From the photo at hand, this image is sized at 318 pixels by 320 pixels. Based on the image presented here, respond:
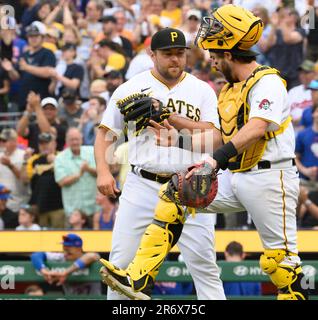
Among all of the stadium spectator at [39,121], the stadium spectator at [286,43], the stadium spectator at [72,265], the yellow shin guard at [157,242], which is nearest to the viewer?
the yellow shin guard at [157,242]

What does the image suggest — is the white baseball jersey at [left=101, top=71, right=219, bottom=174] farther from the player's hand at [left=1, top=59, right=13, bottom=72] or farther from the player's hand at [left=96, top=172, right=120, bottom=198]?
the player's hand at [left=1, top=59, right=13, bottom=72]

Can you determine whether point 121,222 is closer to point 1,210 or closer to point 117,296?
point 117,296

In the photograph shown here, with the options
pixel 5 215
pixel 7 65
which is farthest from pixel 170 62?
pixel 7 65

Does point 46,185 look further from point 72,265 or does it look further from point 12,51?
point 12,51

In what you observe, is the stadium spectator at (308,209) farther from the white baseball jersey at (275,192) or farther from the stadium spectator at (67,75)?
the stadium spectator at (67,75)

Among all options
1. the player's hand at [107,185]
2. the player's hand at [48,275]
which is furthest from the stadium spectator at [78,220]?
the player's hand at [107,185]

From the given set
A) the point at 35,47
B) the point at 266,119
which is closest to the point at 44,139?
the point at 35,47
